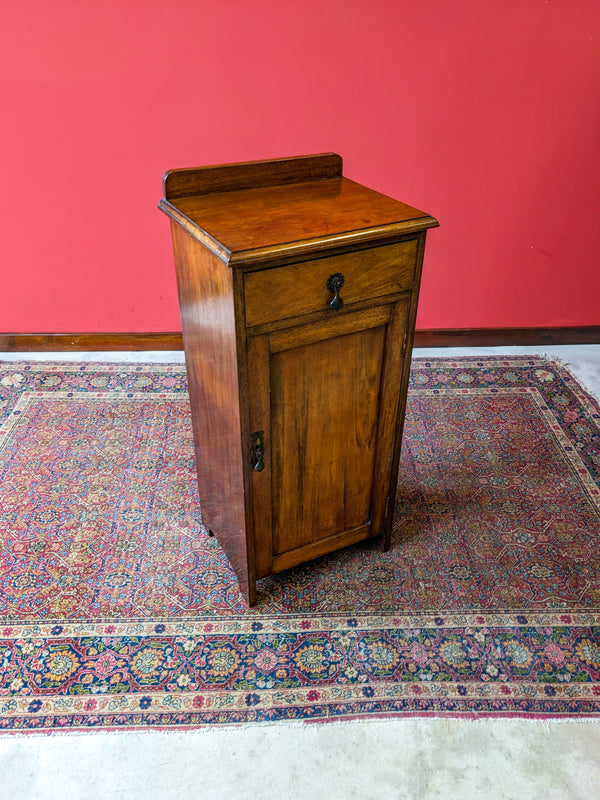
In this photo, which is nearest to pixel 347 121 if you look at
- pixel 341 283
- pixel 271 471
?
pixel 341 283

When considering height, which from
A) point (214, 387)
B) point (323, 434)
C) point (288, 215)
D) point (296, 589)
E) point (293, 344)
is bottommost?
point (296, 589)

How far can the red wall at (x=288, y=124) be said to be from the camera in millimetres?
2801

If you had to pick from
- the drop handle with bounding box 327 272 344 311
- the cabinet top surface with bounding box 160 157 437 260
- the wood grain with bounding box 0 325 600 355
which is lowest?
the wood grain with bounding box 0 325 600 355

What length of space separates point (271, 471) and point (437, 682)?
0.76 m

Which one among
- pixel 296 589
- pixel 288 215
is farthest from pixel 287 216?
pixel 296 589

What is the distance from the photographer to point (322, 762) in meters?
1.73

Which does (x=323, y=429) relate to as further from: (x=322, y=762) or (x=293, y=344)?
(x=322, y=762)

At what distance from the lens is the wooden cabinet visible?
5.29 feet

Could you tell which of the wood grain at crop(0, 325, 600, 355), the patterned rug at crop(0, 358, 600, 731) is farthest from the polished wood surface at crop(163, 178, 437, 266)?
the wood grain at crop(0, 325, 600, 355)

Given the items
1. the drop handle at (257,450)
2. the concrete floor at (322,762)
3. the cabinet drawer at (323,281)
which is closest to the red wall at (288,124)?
the cabinet drawer at (323,281)

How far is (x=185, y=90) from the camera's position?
2.89 metres

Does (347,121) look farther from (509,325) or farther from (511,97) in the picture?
(509,325)

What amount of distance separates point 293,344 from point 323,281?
176 millimetres

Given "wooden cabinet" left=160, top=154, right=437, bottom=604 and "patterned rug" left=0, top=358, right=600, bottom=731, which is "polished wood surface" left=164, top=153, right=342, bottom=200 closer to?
"wooden cabinet" left=160, top=154, right=437, bottom=604
